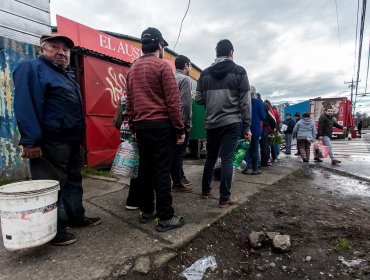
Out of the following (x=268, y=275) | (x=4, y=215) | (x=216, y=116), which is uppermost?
(x=216, y=116)

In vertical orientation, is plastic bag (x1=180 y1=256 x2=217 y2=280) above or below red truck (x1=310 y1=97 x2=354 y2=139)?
below

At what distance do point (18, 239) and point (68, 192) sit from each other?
2.47 ft

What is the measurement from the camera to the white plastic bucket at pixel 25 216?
2035mm

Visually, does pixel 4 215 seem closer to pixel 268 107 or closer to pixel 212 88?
pixel 212 88

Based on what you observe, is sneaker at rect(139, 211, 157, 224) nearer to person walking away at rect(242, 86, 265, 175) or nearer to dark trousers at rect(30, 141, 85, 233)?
dark trousers at rect(30, 141, 85, 233)

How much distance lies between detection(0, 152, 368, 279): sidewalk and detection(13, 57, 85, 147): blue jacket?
97 cm

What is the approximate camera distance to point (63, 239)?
7.96ft

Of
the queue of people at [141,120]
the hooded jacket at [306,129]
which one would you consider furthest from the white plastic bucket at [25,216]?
the hooded jacket at [306,129]

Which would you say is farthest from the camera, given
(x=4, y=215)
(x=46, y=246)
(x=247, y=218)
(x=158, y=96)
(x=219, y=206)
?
(x=219, y=206)

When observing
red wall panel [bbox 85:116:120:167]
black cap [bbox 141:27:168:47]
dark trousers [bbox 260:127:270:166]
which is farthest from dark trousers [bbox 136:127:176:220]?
dark trousers [bbox 260:127:270:166]

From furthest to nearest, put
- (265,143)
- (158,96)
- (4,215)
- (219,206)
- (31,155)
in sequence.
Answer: (265,143) → (219,206) → (158,96) → (31,155) → (4,215)

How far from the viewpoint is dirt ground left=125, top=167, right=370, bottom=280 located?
7.09 feet

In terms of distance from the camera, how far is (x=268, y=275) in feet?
7.03

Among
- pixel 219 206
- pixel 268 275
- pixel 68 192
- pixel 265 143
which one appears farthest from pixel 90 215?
pixel 265 143
